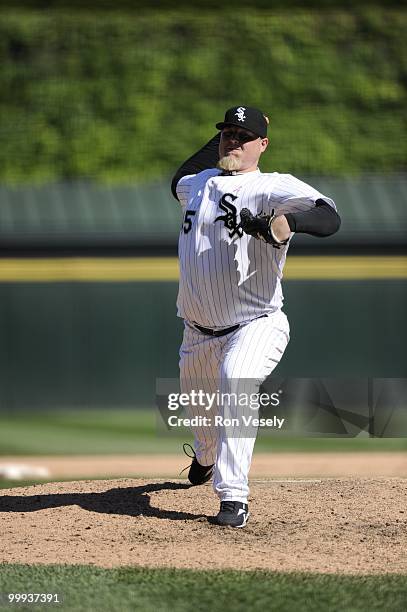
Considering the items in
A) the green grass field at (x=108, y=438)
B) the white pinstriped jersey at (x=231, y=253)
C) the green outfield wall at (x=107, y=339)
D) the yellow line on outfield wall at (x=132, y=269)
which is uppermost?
the white pinstriped jersey at (x=231, y=253)

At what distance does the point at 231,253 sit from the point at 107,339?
7995mm

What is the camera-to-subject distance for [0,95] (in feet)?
62.0

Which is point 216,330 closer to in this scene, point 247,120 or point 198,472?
point 247,120

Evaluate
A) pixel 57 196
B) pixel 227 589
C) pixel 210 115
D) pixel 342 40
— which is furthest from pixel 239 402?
pixel 342 40

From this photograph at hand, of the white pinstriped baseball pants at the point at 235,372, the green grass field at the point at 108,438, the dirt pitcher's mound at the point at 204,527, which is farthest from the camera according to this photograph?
the green grass field at the point at 108,438

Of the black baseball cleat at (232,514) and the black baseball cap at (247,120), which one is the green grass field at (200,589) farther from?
the black baseball cap at (247,120)

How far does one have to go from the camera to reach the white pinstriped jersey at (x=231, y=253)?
465cm

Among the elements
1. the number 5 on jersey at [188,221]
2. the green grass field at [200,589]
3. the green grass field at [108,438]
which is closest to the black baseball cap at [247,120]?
the number 5 on jersey at [188,221]

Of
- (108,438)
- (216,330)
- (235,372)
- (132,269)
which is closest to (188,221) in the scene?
(216,330)

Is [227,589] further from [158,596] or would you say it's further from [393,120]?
[393,120]

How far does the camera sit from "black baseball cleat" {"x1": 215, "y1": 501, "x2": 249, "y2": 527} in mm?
4652

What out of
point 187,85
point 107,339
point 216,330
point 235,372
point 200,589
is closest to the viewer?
point 200,589

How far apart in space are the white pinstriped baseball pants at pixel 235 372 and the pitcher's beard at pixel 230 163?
0.63m

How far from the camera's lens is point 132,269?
41.5ft
